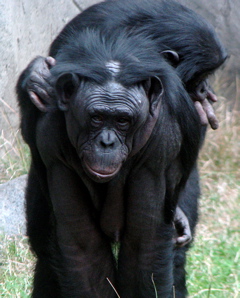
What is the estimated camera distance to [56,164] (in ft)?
12.2

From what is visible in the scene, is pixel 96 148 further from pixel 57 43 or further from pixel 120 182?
pixel 57 43

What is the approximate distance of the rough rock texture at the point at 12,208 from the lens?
582 centimetres

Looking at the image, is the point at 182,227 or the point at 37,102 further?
the point at 182,227

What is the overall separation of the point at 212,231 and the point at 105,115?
350 centimetres

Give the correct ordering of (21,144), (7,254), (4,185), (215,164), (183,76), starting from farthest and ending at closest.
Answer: (215,164) → (21,144) → (4,185) → (7,254) → (183,76)

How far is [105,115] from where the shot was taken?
330 cm

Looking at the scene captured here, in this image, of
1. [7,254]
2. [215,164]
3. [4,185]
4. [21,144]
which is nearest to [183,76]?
[7,254]

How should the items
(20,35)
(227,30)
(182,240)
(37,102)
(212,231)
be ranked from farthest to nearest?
1. (227,30)
2. (20,35)
3. (212,231)
4. (182,240)
5. (37,102)

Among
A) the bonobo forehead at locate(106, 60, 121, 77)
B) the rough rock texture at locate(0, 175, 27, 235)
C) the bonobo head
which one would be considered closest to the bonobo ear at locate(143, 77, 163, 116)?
the bonobo head

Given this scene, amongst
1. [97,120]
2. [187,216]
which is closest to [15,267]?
[187,216]

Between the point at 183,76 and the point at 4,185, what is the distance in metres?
2.83

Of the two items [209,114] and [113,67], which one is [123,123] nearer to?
[113,67]

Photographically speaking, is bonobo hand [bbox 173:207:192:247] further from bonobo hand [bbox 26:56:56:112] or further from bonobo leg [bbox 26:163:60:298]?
bonobo hand [bbox 26:56:56:112]

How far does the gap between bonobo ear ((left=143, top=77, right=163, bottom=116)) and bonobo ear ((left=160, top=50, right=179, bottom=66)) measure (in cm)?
43
